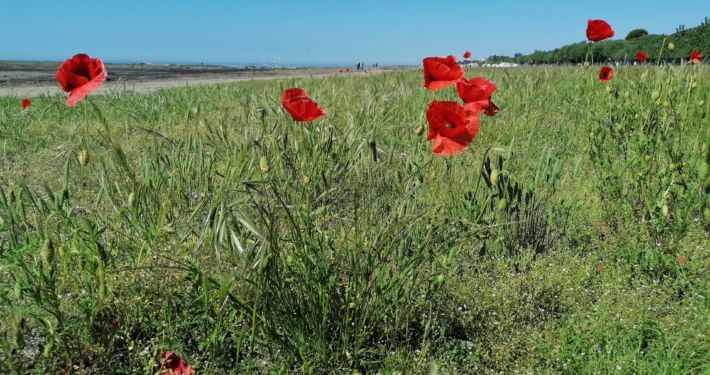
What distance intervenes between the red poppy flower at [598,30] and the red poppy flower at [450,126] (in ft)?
6.46

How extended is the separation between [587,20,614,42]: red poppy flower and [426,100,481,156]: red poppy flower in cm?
197

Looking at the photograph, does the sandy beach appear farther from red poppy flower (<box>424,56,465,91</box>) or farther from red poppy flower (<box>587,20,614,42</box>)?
red poppy flower (<box>587,20,614,42</box>)

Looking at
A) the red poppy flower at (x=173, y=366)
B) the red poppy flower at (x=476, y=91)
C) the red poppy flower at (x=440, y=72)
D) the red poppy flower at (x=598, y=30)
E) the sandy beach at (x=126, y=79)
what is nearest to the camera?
the red poppy flower at (x=173, y=366)

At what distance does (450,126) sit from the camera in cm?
166

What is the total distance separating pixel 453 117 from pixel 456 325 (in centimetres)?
70

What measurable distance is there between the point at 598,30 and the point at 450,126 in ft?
6.77

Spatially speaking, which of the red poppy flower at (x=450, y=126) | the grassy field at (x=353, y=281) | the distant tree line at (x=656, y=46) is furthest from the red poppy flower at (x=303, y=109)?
the distant tree line at (x=656, y=46)

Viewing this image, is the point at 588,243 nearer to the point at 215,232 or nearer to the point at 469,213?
the point at 469,213

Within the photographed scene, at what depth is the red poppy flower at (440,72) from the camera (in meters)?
1.98

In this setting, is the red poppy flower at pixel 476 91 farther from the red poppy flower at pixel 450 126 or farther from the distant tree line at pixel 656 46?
the distant tree line at pixel 656 46

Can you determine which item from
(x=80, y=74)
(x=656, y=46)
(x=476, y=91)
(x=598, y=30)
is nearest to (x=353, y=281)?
(x=476, y=91)

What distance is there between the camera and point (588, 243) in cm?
233

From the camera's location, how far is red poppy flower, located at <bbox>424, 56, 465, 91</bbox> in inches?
78.0

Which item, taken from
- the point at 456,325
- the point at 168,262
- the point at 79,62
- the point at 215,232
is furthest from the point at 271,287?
the point at 79,62
